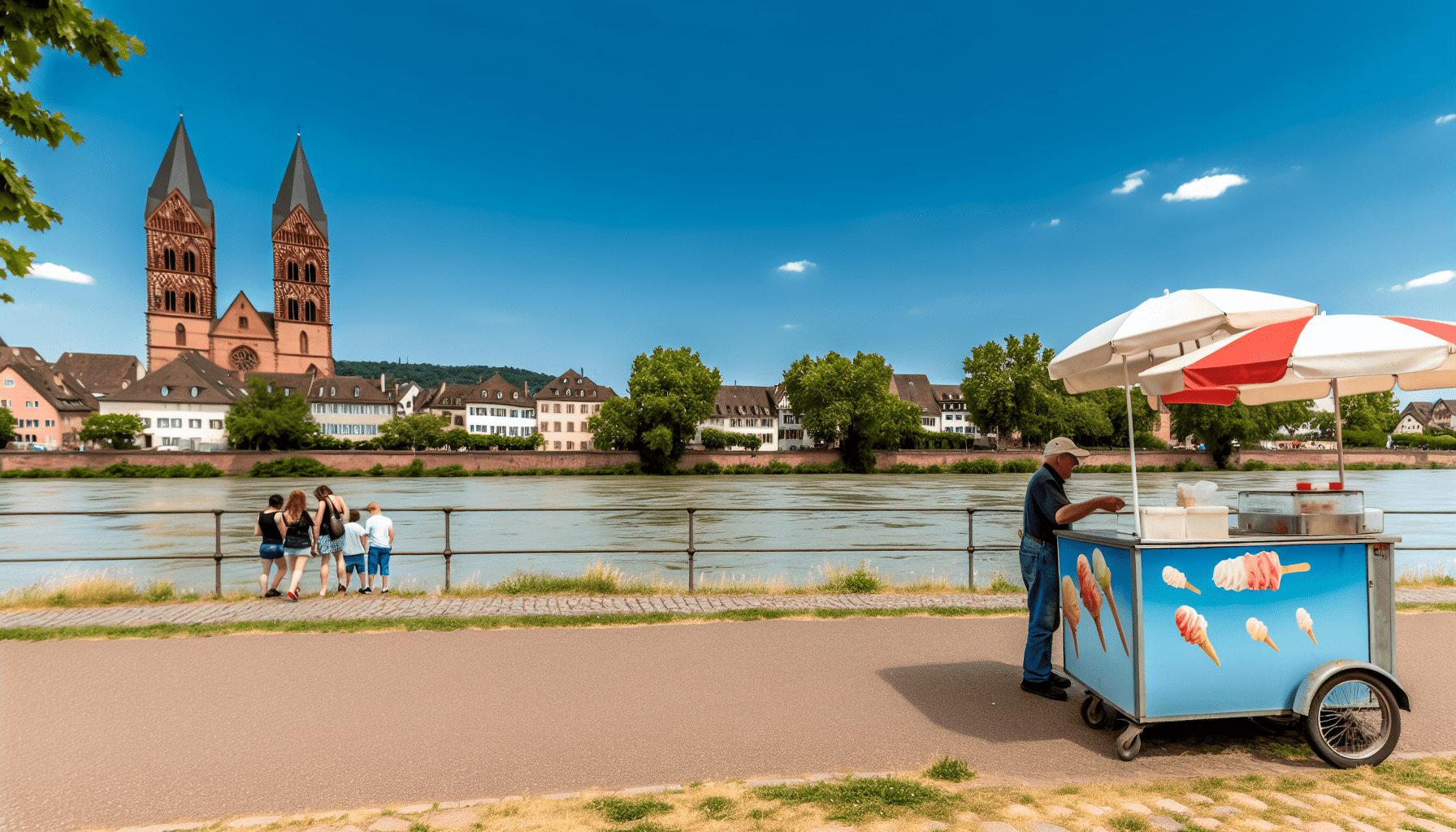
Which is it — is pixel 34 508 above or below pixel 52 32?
below

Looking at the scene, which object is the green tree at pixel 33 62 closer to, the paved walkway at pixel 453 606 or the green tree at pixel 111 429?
the paved walkway at pixel 453 606

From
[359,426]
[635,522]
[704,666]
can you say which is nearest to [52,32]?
[704,666]

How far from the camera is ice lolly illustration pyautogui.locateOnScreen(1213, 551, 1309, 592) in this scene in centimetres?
432

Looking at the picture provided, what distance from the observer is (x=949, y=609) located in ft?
26.6

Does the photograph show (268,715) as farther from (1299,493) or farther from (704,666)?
(1299,493)

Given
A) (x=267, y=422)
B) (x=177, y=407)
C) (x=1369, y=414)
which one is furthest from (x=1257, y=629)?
(x=1369, y=414)

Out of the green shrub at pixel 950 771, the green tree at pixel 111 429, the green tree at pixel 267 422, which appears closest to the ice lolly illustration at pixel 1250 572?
the green shrub at pixel 950 771

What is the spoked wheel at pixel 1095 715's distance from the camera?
475 cm

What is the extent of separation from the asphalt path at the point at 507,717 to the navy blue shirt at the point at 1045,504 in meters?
1.09

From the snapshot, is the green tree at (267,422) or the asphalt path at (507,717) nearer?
the asphalt path at (507,717)

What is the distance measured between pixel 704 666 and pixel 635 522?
29.4 m

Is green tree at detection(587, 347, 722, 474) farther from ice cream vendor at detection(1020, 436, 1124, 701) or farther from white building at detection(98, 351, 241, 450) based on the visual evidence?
ice cream vendor at detection(1020, 436, 1124, 701)

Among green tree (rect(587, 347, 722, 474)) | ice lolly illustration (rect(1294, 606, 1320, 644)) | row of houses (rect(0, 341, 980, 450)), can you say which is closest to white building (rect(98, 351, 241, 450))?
row of houses (rect(0, 341, 980, 450))

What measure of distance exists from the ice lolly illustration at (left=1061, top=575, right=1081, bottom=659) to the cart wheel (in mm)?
1184
